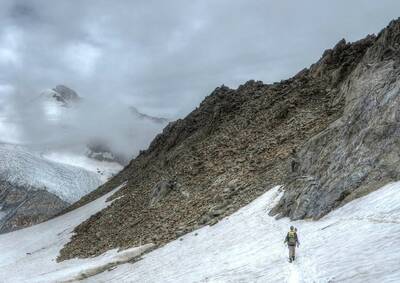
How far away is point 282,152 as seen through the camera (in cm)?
4772

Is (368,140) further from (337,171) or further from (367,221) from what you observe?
(367,221)

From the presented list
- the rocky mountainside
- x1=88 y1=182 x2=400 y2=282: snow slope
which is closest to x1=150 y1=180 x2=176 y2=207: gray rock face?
the rocky mountainside

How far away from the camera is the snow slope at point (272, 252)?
19.6 meters

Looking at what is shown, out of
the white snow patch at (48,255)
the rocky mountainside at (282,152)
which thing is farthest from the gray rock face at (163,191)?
the white snow patch at (48,255)

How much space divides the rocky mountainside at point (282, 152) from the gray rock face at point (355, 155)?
80 mm

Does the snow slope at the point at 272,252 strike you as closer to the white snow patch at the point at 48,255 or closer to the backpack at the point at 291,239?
the white snow patch at the point at 48,255

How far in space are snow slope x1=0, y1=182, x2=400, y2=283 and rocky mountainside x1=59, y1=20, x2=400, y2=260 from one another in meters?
1.81

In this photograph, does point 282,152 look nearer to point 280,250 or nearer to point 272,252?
point 272,252

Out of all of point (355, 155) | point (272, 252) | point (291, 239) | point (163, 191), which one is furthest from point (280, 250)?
point (163, 191)

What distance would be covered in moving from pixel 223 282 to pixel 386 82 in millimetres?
17650

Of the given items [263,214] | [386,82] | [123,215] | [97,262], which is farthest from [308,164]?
[123,215]

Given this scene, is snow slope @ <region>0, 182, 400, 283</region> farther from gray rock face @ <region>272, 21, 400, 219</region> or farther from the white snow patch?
gray rock face @ <region>272, 21, 400, 219</region>

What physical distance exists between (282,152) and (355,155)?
17.4 m

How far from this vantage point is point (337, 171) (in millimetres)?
30859
